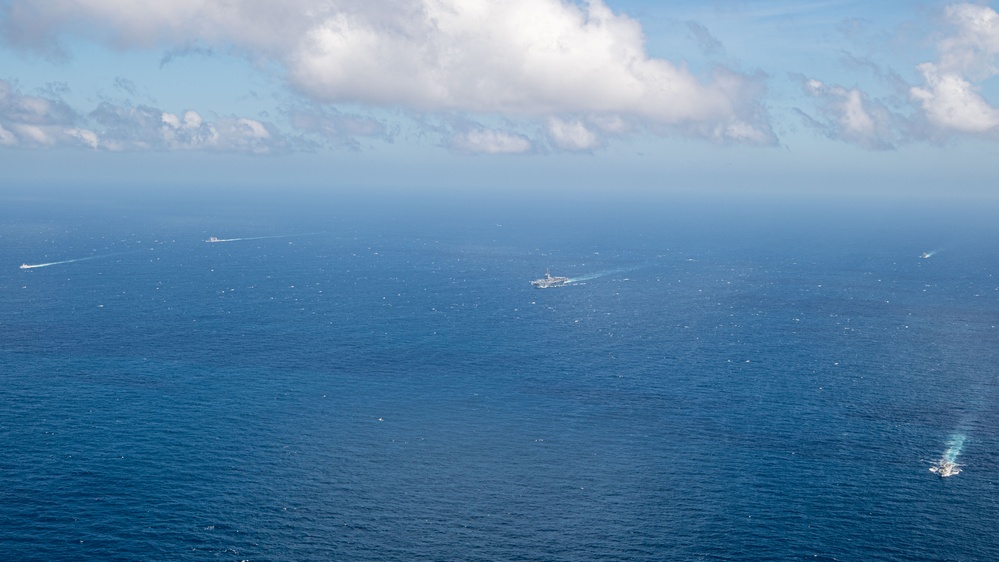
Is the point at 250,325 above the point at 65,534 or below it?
above

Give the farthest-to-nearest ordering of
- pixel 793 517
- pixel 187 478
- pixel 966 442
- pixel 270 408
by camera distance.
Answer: pixel 270 408
pixel 966 442
pixel 187 478
pixel 793 517

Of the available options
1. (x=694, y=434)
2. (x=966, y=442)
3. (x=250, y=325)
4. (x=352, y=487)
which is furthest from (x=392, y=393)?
(x=966, y=442)

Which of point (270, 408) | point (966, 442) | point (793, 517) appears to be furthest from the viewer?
point (270, 408)

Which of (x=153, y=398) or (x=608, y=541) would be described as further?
(x=153, y=398)

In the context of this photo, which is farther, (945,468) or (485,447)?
(485,447)

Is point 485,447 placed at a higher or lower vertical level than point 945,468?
lower

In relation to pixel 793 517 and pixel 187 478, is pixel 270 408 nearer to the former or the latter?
pixel 187 478

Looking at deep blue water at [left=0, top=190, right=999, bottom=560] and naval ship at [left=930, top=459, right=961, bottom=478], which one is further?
naval ship at [left=930, top=459, right=961, bottom=478]

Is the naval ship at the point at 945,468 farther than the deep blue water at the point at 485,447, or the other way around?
the naval ship at the point at 945,468

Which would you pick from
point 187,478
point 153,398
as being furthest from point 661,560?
point 153,398
